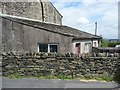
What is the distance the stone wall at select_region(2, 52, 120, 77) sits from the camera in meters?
13.2

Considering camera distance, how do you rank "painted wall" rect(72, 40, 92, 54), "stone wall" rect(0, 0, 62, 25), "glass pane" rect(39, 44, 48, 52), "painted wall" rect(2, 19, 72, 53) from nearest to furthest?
"glass pane" rect(39, 44, 48, 52), "painted wall" rect(2, 19, 72, 53), "painted wall" rect(72, 40, 92, 54), "stone wall" rect(0, 0, 62, 25)

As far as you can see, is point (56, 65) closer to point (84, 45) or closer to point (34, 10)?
point (84, 45)

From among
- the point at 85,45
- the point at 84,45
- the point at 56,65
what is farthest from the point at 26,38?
the point at 56,65

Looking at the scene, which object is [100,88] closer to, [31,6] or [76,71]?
[76,71]

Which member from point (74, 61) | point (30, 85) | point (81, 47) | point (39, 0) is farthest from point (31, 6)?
point (30, 85)

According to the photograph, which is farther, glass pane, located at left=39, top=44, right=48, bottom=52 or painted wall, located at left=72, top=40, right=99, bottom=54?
painted wall, located at left=72, top=40, right=99, bottom=54

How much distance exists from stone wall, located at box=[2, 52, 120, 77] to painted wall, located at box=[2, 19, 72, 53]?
6319mm

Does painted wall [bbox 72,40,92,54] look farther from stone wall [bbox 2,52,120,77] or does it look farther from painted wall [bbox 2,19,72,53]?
stone wall [bbox 2,52,120,77]

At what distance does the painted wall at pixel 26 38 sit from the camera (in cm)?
2005

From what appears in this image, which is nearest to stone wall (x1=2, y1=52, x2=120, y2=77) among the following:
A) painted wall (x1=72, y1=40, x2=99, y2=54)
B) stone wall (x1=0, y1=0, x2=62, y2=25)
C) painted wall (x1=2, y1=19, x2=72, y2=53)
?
painted wall (x1=2, y1=19, x2=72, y2=53)

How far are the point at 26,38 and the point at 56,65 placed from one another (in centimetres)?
744

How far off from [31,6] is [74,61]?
18.6 metres

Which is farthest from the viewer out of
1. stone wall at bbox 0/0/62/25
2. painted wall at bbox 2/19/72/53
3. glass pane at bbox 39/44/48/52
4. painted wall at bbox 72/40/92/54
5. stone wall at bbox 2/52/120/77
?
stone wall at bbox 0/0/62/25

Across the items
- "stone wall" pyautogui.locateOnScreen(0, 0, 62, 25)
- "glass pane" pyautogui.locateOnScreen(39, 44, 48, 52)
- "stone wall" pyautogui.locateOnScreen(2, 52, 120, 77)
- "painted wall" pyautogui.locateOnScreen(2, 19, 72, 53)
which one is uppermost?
"stone wall" pyautogui.locateOnScreen(0, 0, 62, 25)
